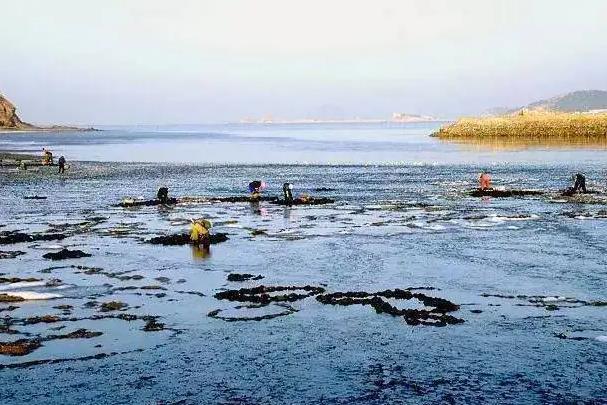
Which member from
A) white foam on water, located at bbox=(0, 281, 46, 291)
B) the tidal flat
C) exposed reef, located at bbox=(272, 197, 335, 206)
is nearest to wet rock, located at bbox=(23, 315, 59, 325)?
the tidal flat

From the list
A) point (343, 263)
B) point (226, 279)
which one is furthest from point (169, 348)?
point (343, 263)

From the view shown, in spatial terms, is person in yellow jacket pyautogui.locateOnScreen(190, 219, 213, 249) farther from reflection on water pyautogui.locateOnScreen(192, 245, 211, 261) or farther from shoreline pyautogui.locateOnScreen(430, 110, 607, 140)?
shoreline pyautogui.locateOnScreen(430, 110, 607, 140)

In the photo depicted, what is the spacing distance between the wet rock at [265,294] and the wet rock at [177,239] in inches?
303

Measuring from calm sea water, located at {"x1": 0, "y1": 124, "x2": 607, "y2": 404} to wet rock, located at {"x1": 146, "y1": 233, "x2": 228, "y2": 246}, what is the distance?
70cm

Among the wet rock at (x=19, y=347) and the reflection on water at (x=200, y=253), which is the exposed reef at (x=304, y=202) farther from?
the wet rock at (x=19, y=347)

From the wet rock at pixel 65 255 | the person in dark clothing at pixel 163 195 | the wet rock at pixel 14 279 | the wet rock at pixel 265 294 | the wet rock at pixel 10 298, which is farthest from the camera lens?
the person in dark clothing at pixel 163 195

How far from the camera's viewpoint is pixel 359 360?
1296 cm

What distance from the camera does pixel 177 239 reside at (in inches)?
1009

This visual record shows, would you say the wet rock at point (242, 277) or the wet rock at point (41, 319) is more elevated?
the wet rock at point (41, 319)

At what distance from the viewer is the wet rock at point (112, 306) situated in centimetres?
1642

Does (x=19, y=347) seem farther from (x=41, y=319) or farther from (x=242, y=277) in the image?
(x=242, y=277)

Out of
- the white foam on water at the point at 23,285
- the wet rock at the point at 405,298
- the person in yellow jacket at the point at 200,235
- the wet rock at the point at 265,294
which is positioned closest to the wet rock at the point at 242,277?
the wet rock at the point at 265,294

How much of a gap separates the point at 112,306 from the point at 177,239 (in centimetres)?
904

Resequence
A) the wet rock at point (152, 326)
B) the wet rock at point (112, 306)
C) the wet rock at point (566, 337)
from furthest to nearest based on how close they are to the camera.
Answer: the wet rock at point (112, 306) < the wet rock at point (152, 326) < the wet rock at point (566, 337)
